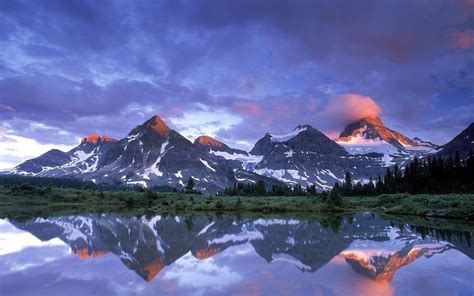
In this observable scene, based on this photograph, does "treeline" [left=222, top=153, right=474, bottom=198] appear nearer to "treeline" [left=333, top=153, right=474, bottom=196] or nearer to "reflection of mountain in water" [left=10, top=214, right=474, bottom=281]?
"treeline" [left=333, top=153, right=474, bottom=196]

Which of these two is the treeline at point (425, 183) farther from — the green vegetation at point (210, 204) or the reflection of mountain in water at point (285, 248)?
the reflection of mountain in water at point (285, 248)

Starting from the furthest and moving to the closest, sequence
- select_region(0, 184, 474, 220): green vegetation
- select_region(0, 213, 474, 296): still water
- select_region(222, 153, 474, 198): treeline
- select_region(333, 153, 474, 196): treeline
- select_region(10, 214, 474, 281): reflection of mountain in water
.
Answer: select_region(333, 153, 474, 196): treeline < select_region(222, 153, 474, 198): treeline < select_region(0, 184, 474, 220): green vegetation < select_region(10, 214, 474, 281): reflection of mountain in water < select_region(0, 213, 474, 296): still water

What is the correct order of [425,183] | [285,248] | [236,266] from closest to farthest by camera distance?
[236,266] → [285,248] → [425,183]

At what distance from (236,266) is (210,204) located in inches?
2580

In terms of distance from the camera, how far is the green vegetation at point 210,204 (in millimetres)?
62169


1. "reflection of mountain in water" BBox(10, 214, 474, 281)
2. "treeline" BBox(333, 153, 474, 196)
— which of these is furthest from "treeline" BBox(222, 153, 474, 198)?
"reflection of mountain in water" BBox(10, 214, 474, 281)

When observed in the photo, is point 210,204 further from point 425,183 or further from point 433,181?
point 425,183

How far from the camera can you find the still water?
13.7 meters

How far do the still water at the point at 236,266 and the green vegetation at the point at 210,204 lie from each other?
120 ft

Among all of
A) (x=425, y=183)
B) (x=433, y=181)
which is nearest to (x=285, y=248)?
(x=433, y=181)

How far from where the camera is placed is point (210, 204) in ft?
273

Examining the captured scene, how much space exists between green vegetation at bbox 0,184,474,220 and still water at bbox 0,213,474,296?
36450mm

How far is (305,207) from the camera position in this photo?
261 feet

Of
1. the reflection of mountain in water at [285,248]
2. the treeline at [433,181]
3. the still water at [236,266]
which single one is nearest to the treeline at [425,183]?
the treeline at [433,181]
